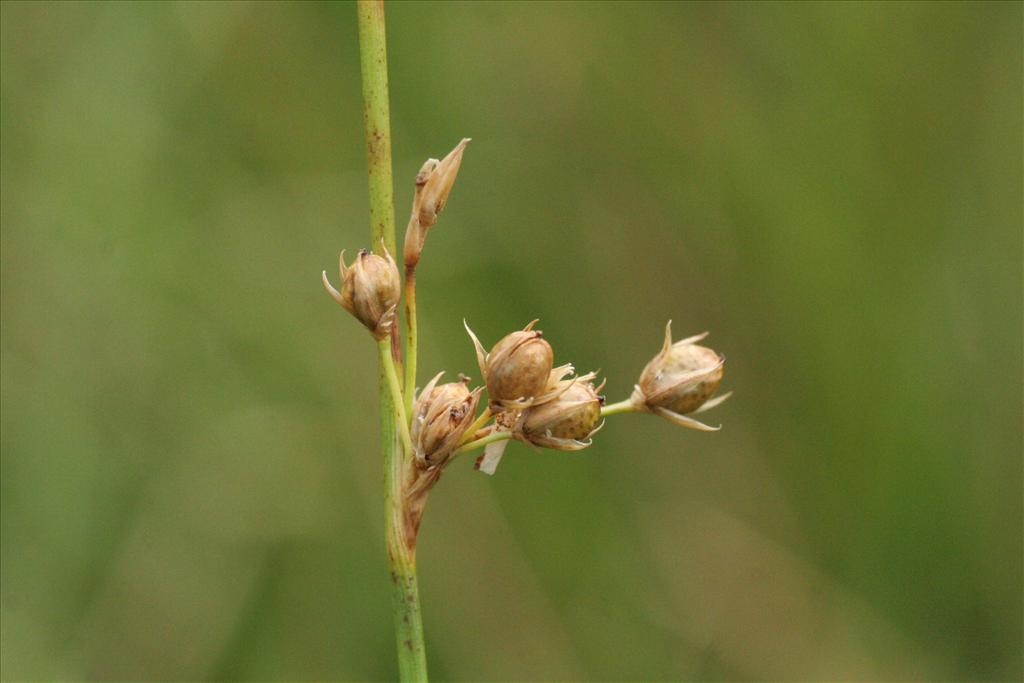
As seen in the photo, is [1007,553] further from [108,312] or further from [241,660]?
[108,312]

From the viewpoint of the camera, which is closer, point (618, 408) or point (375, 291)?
point (375, 291)

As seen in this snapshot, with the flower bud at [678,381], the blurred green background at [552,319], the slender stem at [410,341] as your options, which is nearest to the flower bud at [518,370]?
the slender stem at [410,341]

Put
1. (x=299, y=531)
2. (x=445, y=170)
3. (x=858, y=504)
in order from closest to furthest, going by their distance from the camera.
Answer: (x=445, y=170) < (x=299, y=531) < (x=858, y=504)

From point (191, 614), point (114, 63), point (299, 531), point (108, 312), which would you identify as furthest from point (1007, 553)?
point (114, 63)

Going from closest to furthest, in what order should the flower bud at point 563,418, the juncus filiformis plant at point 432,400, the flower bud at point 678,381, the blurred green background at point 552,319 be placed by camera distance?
the juncus filiformis plant at point 432,400 → the flower bud at point 563,418 → the flower bud at point 678,381 → the blurred green background at point 552,319

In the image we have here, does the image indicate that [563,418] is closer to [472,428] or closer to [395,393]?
[472,428]

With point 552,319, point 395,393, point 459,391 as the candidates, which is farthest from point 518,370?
point 552,319

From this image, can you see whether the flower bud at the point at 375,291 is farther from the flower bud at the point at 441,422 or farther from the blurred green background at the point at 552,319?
the blurred green background at the point at 552,319
